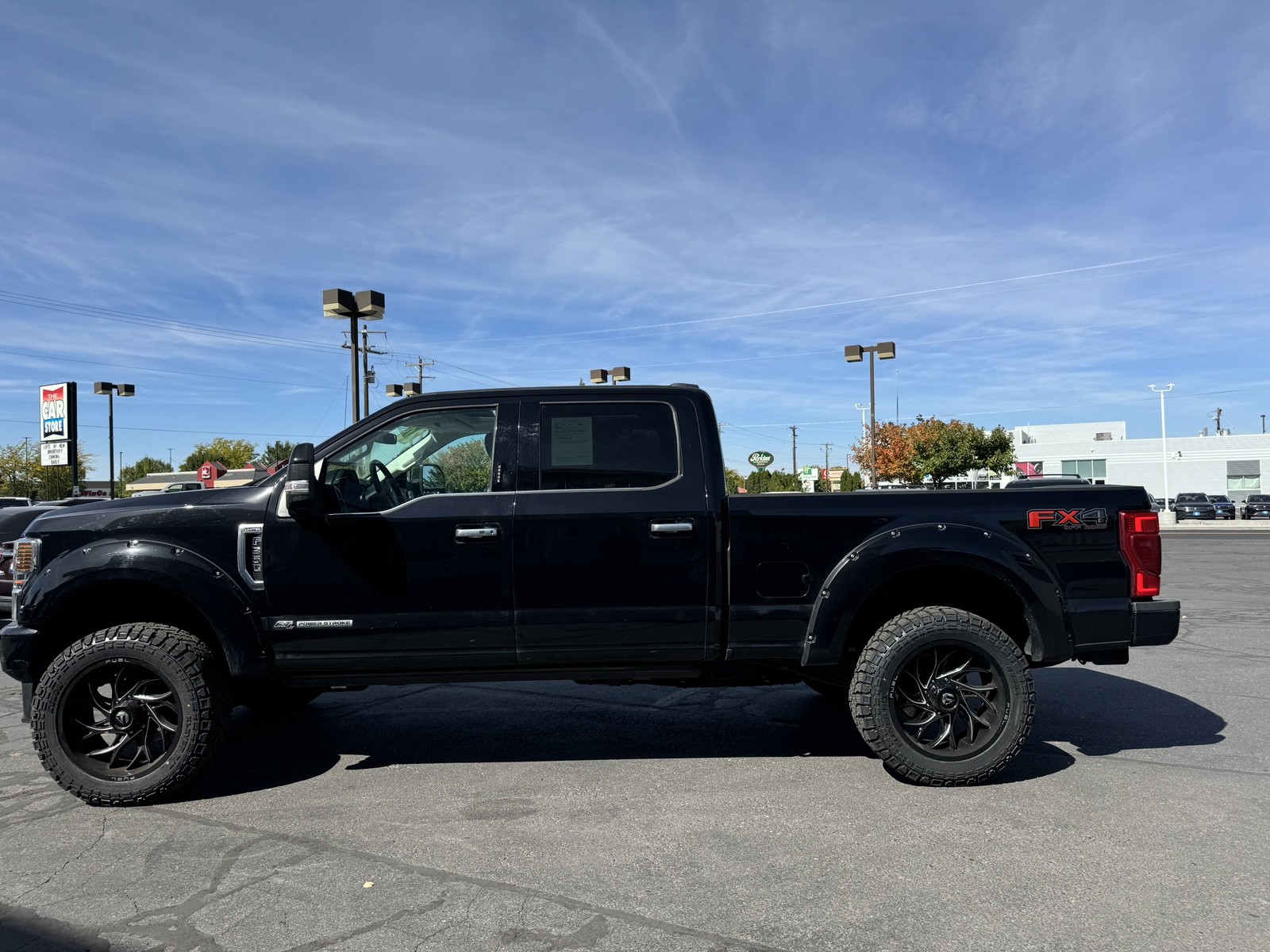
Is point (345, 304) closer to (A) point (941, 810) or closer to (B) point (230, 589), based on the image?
(B) point (230, 589)

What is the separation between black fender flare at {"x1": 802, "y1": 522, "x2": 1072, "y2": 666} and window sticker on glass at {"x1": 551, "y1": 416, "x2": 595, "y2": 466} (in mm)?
1412

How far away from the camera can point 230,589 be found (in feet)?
15.1

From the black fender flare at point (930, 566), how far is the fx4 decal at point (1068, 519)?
0.51ft

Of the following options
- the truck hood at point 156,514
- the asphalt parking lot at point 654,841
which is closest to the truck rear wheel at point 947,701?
the asphalt parking lot at point 654,841

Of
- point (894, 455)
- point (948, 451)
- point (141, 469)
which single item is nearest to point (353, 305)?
point (948, 451)

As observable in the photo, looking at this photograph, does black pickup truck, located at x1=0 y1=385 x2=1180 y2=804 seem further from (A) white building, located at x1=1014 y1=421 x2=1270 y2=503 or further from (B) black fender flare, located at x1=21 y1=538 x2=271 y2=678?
(A) white building, located at x1=1014 y1=421 x2=1270 y2=503

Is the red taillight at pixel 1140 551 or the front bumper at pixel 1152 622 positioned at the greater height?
the red taillight at pixel 1140 551

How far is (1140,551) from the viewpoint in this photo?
4.73 meters

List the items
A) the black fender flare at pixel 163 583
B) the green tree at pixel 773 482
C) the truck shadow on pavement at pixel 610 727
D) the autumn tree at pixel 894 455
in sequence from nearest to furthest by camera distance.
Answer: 1. the black fender flare at pixel 163 583
2. the truck shadow on pavement at pixel 610 727
3. the green tree at pixel 773 482
4. the autumn tree at pixel 894 455

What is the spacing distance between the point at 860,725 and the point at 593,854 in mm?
1596

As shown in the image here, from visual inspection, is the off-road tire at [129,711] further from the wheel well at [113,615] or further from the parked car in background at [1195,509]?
the parked car in background at [1195,509]

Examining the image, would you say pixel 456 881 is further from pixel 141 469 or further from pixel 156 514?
pixel 141 469

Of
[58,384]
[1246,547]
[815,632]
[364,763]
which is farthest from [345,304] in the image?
[58,384]

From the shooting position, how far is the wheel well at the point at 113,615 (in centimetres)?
466
